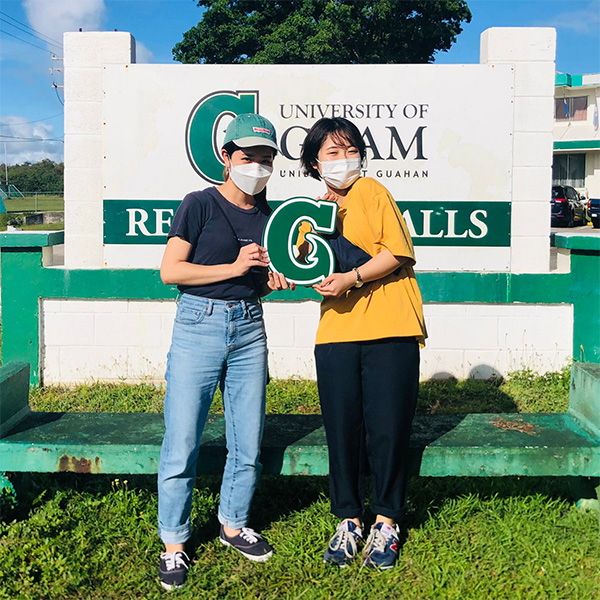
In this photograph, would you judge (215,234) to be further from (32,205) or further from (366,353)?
(32,205)

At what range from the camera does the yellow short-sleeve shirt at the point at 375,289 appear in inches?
112

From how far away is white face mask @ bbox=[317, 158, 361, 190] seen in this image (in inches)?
115

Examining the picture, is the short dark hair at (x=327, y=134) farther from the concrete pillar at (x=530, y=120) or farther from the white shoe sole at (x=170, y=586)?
the concrete pillar at (x=530, y=120)

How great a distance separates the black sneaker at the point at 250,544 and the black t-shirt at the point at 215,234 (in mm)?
1009

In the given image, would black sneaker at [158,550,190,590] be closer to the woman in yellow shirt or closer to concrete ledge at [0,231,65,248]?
the woman in yellow shirt

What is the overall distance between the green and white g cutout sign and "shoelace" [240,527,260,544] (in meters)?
1.08

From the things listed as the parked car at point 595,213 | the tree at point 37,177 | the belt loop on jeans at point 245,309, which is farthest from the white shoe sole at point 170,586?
the tree at point 37,177

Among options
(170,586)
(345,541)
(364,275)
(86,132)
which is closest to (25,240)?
(86,132)

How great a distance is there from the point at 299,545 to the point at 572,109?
3599 centimetres

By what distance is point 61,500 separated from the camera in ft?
11.6

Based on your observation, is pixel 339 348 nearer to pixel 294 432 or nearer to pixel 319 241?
pixel 319 241

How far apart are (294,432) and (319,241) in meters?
1.03

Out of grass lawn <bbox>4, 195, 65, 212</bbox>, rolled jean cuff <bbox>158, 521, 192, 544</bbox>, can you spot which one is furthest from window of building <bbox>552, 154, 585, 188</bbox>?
rolled jean cuff <bbox>158, 521, 192, 544</bbox>

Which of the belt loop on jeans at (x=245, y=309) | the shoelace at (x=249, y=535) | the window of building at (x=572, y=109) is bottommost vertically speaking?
the shoelace at (x=249, y=535)
